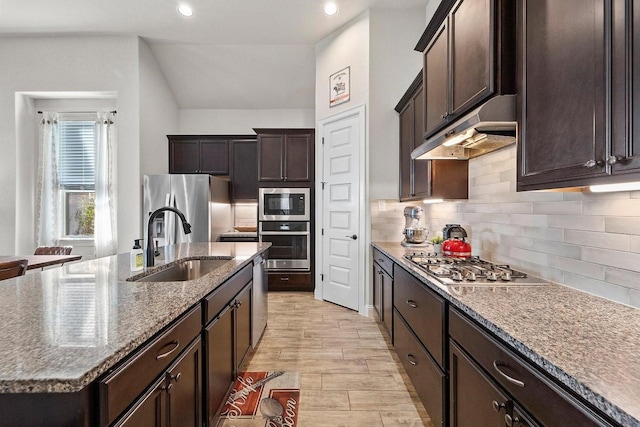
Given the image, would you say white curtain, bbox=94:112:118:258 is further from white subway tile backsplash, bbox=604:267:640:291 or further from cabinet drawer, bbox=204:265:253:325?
white subway tile backsplash, bbox=604:267:640:291

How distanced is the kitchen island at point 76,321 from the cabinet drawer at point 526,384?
1096 millimetres

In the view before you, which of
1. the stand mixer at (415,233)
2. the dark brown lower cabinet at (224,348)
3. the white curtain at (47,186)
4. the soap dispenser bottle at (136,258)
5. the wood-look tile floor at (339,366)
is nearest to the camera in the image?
the dark brown lower cabinet at (224,348)

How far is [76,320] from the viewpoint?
96 cm

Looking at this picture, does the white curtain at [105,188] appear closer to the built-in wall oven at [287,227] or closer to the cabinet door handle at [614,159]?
the built-in wall oven at [287,227]

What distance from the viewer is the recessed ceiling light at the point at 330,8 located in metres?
3.67

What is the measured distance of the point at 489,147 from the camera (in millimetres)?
2119

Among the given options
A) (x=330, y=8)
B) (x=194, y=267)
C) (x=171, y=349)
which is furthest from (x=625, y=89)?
(x=330, y=8)

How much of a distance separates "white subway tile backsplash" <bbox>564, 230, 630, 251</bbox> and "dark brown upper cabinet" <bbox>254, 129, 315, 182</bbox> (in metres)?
3.62

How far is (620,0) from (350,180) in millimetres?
3026

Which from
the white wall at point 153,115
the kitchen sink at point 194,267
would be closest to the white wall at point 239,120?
the white wall at point 153,115

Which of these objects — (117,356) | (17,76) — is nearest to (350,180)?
(117,356)

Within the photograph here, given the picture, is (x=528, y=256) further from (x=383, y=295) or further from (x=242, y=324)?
(x=242, y=324)

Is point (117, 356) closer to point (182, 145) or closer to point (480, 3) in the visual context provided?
point (480, 3)

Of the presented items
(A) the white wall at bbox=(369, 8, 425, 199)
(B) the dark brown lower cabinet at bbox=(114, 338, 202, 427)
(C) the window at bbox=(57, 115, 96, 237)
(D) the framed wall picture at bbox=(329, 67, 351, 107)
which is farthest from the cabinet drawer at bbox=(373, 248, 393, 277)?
(C) the window at bbox=(57, 115, 96, 237)
